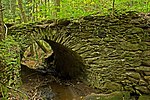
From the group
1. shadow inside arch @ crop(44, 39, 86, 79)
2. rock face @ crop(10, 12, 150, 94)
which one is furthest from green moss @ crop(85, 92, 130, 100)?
shadow inside arch @ crop(44, 39, 86, 79)

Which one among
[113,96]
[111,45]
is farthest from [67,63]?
[113,96]

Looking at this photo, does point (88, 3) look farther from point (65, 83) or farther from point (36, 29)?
point (65, 83)

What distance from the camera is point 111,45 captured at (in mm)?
5957

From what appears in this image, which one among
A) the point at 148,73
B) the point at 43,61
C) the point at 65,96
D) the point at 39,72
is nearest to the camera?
the point at 148,73

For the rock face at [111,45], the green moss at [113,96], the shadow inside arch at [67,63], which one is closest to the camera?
the rock face at [111,45]

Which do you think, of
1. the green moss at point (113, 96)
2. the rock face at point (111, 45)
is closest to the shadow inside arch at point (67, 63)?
the rock face at point (111, 45)

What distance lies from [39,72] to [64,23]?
3.90 metres

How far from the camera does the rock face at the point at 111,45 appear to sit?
5.64 metres

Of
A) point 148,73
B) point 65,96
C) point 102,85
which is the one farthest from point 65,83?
point 148,73

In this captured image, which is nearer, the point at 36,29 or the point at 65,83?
the point at 36,29

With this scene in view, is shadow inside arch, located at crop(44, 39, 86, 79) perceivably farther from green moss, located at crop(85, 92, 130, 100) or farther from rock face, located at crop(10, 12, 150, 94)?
green moss, located at crop(85, 92, 130, 100)

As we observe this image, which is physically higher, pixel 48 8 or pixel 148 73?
pixel 48 8

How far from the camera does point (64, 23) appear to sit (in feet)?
Answer: 20.3

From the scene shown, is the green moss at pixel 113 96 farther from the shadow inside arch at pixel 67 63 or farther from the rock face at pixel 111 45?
the shadow inside arch at pixel 67 63
